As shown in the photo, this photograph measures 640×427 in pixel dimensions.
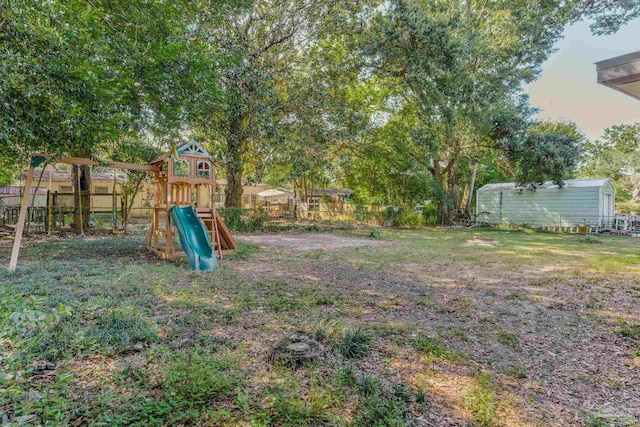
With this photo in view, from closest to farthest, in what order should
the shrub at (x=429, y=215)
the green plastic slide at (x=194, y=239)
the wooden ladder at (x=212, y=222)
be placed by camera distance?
the green plastic slide at (x=194, y=239), the wooden ladder at (x=212, y=222), the shrub at (x=429, y=215)

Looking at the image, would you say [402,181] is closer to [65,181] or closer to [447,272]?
[447,272]

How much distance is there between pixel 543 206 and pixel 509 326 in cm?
1634

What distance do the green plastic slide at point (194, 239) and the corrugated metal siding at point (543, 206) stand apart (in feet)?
54.0

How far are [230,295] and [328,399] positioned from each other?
2.63 metres

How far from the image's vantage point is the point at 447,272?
20.2 ft

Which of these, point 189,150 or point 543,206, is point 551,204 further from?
point 189,150

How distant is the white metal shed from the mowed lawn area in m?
12.3

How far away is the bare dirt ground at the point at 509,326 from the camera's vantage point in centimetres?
211

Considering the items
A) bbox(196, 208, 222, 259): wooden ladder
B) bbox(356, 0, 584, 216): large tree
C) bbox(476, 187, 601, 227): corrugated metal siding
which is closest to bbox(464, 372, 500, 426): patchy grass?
bbox(196, 208, 222, 259): wooden ladder

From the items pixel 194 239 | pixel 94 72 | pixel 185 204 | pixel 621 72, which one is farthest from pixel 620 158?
pixel 94 72

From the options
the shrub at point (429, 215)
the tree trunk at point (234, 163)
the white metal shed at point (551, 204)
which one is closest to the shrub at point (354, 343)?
the tree trunk at point (234, 163)

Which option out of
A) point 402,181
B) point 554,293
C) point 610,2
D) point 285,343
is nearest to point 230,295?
point 285,343

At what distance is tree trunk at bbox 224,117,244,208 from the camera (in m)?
11.5

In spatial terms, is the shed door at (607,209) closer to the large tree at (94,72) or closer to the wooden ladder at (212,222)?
the wooden ladder at (212,222)
